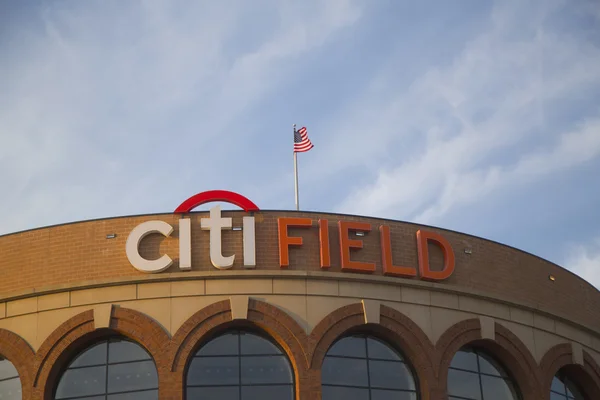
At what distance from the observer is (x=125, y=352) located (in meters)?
47.5

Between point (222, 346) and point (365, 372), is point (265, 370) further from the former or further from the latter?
point (365, 372)

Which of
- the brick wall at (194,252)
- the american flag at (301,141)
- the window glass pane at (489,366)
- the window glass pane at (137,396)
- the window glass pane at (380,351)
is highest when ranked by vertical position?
the american flag at (301,141)

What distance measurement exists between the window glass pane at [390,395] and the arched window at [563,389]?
6937 mm

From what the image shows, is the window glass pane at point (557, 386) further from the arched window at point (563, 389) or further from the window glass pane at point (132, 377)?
the window glass pane at point (132, 377)

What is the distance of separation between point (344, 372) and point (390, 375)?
1.86 meters

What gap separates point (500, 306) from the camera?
50.8m

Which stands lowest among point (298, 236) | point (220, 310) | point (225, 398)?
point (225, 398)

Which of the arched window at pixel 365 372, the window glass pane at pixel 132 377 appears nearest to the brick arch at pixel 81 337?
the window glass pane at pixel 132 377

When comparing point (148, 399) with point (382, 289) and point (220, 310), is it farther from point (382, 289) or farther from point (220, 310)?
point (382, 289)

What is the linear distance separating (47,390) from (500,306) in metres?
18.0

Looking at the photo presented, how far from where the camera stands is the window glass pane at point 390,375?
47844mm

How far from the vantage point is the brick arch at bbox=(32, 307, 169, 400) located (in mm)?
46656

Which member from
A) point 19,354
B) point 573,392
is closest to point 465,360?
point 573,392

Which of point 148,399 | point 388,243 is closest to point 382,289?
point 388,243
